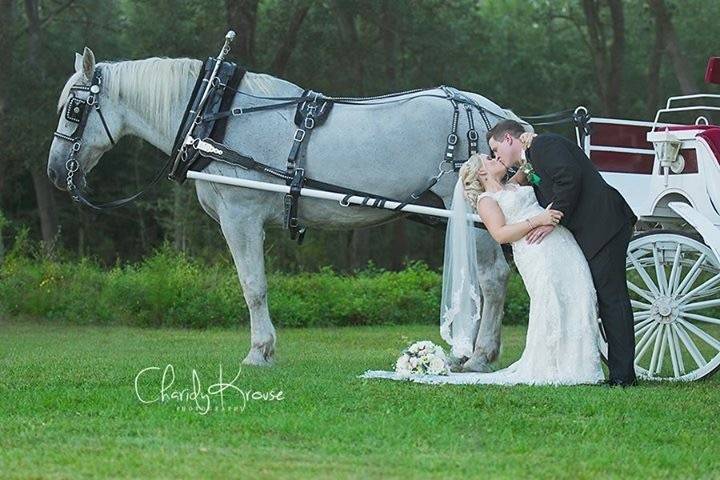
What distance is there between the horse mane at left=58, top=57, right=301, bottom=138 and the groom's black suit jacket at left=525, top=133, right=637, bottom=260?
2.18 meters

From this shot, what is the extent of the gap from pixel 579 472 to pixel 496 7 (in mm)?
32070

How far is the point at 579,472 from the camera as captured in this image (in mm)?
5406

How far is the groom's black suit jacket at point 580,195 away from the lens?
8.02 metres

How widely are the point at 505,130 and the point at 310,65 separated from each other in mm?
16614

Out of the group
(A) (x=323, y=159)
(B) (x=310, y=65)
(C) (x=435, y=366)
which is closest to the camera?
(C) (x=435, y=366)

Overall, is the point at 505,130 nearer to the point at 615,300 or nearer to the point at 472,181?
the point at 472,181

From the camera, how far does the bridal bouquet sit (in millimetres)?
8258

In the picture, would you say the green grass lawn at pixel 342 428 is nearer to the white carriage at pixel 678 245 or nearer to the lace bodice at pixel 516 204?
the white carriage at pixel 678 245

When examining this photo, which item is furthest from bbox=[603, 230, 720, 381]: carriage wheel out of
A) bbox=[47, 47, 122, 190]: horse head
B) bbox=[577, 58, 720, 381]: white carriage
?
bbox=[47, 47, 122, 190]: horse head

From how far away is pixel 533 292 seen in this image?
8227 mm

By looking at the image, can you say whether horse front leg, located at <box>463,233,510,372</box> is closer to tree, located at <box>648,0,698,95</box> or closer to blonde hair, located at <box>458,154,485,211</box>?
blonde hair, located at <box>458,154,485,211</box>

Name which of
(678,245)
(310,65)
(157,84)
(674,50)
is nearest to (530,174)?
(678,245)

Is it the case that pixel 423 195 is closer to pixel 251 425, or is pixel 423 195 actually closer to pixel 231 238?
pixel 231 238

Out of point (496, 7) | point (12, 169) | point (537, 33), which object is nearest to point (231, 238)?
point (12, 169)
